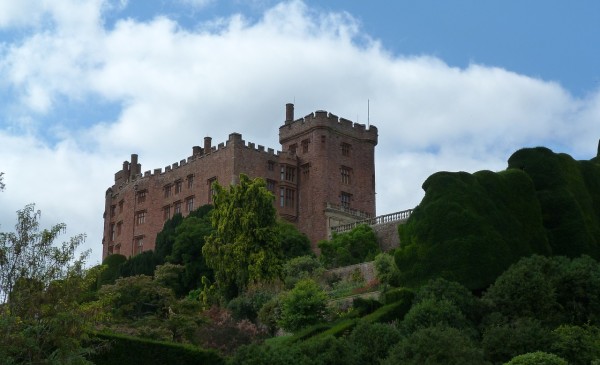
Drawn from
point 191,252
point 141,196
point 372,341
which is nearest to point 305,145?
point 141,196

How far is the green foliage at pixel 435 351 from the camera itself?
73.5 feet

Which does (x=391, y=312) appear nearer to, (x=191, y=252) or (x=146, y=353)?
(x=146, y=353)

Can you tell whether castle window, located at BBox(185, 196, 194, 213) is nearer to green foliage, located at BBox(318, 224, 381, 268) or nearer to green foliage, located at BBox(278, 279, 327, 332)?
green foliage, located at BBox(318, 224, 381, 268)

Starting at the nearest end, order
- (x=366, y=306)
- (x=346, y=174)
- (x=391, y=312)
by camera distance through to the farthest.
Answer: (x=391, y=312) < (x=366, y=306) < (x=346, y=174)

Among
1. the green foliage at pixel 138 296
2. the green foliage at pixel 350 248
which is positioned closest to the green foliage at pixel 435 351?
the green foliage at pixel 138 296

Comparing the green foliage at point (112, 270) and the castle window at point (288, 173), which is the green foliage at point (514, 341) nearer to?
the green foliage at point (112, 270)

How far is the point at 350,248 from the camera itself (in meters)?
48.7

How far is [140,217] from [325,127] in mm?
14682

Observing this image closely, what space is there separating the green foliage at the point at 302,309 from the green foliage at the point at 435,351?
1024 centimetres

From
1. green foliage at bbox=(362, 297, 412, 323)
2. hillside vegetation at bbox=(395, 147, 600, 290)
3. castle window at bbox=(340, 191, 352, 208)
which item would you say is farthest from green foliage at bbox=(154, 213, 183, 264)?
green foliage at bbox=(362, 297, 412, 323)

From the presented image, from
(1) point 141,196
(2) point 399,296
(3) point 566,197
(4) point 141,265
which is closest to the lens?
(2) point 399,296

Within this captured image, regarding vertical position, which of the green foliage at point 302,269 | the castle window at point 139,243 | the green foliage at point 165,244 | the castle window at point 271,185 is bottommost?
the green foliage at point 302,269

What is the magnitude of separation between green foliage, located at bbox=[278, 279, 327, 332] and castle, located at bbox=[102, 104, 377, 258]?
918 inches

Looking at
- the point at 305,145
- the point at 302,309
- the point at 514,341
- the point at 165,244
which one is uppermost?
the point at 305,145
